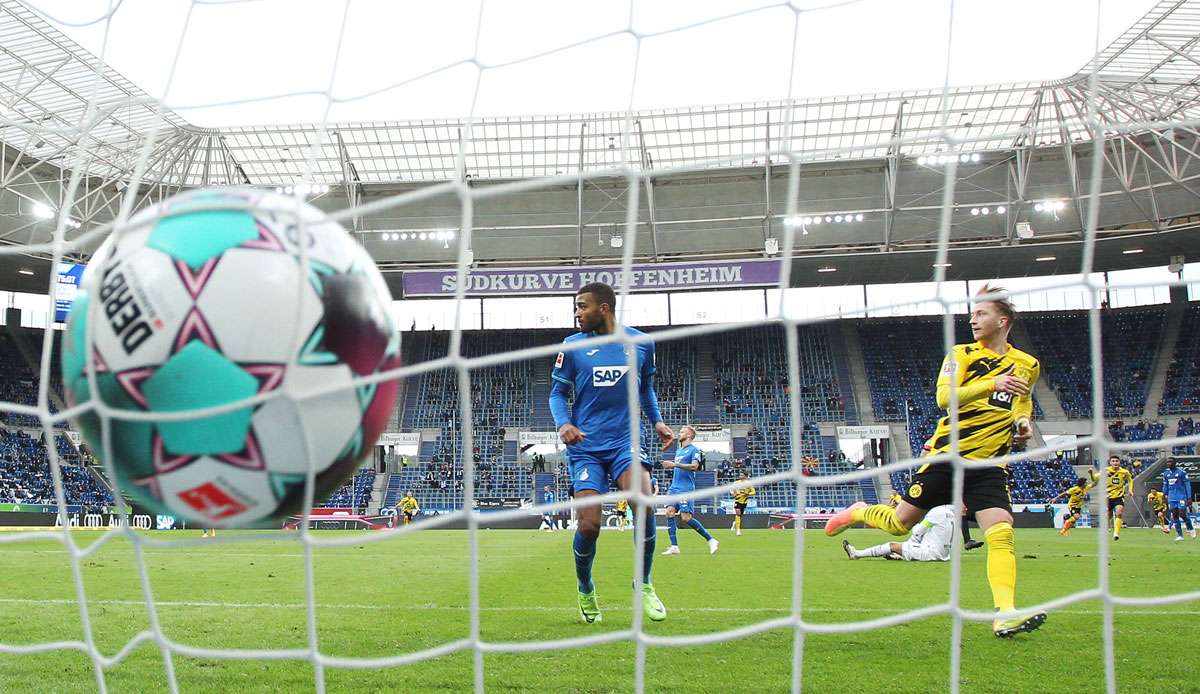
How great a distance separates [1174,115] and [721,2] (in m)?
13.4

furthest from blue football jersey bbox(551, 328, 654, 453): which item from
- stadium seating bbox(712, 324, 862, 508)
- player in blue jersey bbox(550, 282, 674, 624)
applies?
stadium seating bbox(712, 324, 862, 508)

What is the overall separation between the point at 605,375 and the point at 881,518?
162cm

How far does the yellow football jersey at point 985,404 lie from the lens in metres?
4.09

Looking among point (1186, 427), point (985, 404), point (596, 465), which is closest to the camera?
point (985, 404)

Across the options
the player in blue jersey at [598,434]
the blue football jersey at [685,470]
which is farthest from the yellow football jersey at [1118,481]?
the player in blue jersey at [598,434]

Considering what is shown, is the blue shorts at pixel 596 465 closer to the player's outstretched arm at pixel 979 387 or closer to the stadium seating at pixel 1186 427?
the player's outstretched arm at pixel 979 387

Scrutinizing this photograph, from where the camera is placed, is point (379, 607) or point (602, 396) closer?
point (602, 396)

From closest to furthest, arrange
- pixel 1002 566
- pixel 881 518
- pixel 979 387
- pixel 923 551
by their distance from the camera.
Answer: pixel 1002 566
pixel 979 387
pixel 881 518
pixel 923 551

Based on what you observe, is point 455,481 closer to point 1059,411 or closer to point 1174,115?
point 1059,411

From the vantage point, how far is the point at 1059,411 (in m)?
26.9

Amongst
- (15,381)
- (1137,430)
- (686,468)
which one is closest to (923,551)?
(686,468)

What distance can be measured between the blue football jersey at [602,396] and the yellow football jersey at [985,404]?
1.47 meters

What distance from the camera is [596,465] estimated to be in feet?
14.4

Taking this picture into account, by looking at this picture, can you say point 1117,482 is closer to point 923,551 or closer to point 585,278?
point 923,551
